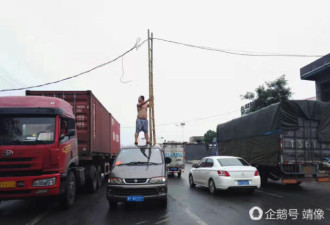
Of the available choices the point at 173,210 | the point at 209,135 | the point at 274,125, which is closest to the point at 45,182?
the point at 173,210

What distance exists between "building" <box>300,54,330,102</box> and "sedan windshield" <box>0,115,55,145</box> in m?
18.2

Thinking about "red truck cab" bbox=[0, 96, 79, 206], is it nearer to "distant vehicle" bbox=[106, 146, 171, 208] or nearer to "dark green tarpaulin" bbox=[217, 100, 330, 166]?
"distant vehicle" bbox=[106, 146, 171, 208]

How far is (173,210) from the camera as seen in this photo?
7.53m

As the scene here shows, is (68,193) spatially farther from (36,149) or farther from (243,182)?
(243,182)

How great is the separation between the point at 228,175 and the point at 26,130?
6238 millimetres

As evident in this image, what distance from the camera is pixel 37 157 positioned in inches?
266

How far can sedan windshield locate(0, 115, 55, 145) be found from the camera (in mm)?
6895

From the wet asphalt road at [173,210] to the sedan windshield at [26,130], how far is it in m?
1.80

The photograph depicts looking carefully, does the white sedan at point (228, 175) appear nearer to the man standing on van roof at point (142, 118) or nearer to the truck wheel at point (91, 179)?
the man standing on van roof at point (142, 118)

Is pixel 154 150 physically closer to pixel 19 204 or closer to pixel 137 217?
pixel 137 217

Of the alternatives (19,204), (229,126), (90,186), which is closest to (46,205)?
(19,204)

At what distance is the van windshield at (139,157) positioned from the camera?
8320 millimetres

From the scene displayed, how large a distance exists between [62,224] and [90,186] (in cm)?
511

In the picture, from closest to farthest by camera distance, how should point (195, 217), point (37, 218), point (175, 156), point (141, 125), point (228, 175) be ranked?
point (195, 217) → point (37, 218) → point (228, 175) → point (141, 125) → point (175, 156)
